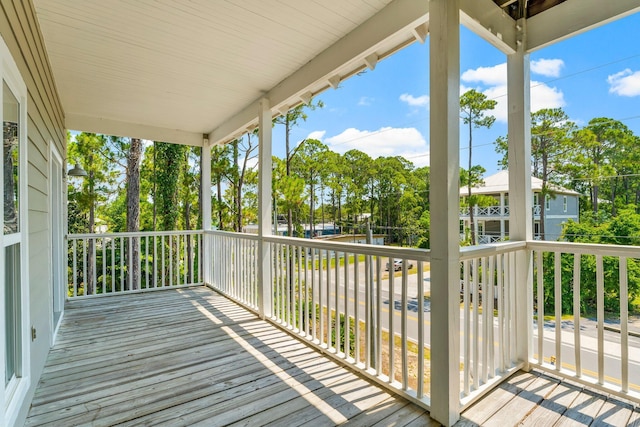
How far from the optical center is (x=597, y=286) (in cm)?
200

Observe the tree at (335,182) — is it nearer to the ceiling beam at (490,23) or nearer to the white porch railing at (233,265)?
the white porch railing at (233,265)

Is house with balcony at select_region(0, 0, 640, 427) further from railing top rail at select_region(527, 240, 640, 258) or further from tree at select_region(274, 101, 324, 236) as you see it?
tree at select_region(274, 101, 324, 236)

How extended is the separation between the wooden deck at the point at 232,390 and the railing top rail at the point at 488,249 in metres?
0.89

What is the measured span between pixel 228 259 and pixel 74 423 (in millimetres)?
2875

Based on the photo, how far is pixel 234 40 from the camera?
2.59 m

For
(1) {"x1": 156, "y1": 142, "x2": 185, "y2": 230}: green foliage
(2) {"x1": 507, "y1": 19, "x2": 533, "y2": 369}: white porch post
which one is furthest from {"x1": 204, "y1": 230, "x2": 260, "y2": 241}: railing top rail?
(1) {"x1": 156, "y1": 142, "x2": 185, "y2": 230}: green foliage

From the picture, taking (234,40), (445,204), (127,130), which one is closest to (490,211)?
(445,204)

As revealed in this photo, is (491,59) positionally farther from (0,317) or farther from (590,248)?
(0,317)

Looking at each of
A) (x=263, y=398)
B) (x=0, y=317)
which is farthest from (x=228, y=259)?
(x=0, y=317)

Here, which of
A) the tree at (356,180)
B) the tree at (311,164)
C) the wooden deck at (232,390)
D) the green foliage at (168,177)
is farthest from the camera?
the green foliage at (168,177)

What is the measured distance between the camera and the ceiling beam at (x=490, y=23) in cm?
198

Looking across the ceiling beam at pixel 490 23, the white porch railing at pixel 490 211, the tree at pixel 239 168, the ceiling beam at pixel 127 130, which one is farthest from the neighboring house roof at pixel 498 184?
the tree at pixel 239 168

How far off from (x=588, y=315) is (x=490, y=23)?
2.02 metres

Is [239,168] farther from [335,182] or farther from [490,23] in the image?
[490,23]
